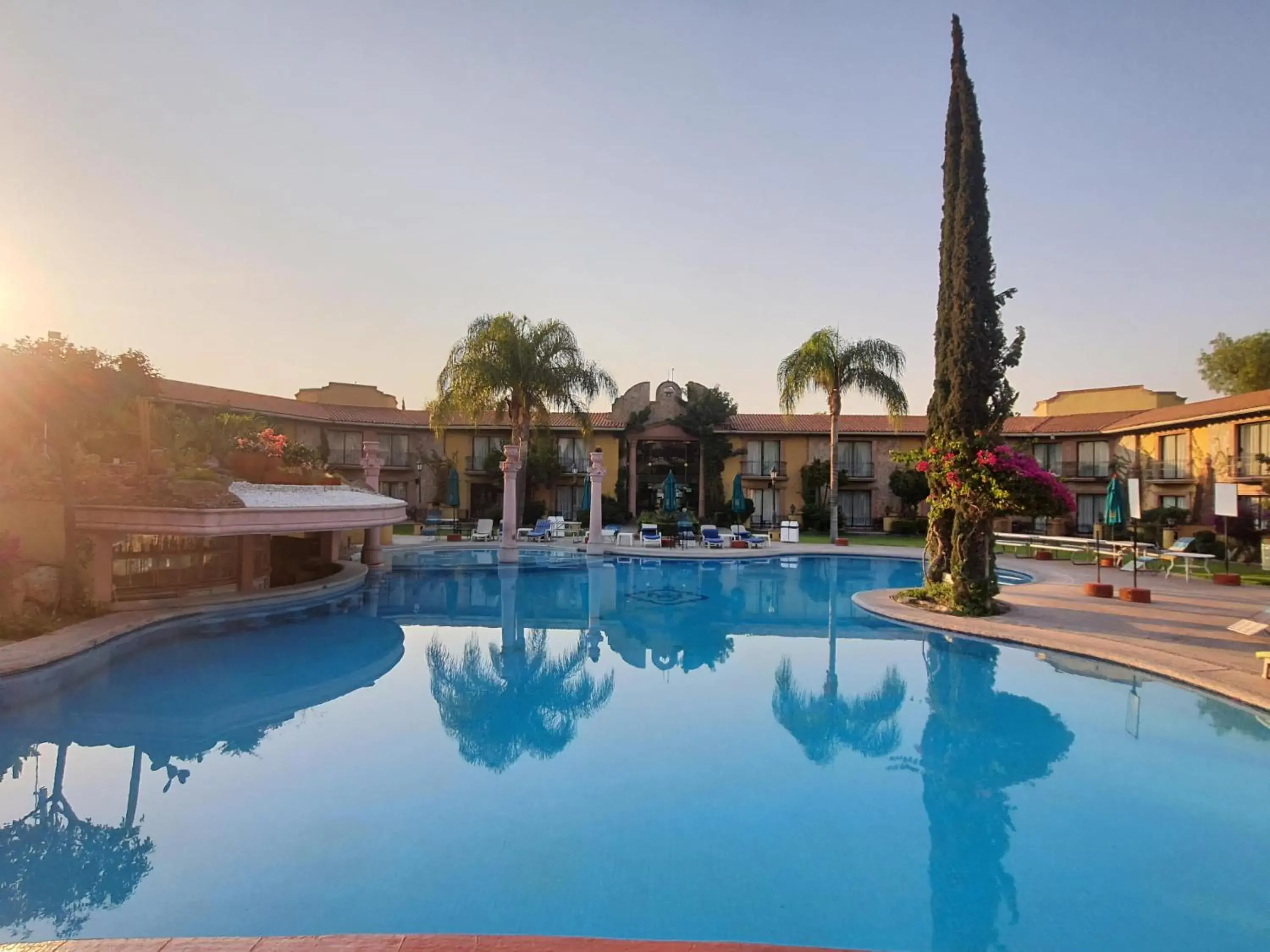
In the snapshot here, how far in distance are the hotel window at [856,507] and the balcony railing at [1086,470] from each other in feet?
27.0

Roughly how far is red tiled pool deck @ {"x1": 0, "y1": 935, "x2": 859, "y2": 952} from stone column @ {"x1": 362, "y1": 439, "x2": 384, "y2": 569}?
1525 cm

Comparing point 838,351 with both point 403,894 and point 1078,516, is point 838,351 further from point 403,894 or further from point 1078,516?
point 403,894

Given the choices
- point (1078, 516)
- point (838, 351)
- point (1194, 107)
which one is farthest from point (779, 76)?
point (1078, 516)

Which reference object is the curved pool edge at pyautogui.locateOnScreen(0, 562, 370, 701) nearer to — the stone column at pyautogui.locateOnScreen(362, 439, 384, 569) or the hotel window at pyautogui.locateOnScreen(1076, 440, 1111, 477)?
the stone column at pyautogui.locateOnScreen(362, 439, 384, 569)

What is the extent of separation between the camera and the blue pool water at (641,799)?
4324 millimetres

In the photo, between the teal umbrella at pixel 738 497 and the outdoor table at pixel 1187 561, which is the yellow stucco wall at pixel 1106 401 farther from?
the teal umbrella at pixel 738 497

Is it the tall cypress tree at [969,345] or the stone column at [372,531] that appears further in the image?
the stone column at [372,531]

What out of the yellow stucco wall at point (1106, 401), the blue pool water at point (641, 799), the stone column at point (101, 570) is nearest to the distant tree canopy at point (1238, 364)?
the yellow stucco wall at point (1106, 401)

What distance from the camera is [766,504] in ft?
108

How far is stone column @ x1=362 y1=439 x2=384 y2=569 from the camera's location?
19.5m

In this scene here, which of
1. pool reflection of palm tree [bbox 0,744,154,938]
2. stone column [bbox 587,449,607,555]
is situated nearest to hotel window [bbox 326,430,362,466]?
stone column [bbox 587,449,607,555]

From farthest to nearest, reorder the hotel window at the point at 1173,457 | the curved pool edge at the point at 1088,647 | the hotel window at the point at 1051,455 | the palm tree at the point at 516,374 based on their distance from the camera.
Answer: the hotel window at the point at 1051,455 < the hotel window at the point at 1173,457 < the palm tree at the point at 516,374 < the curved pool edge at the point at 1088,647

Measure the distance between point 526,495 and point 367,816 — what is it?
87.1 ft

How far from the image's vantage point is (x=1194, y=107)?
12.5 metres
